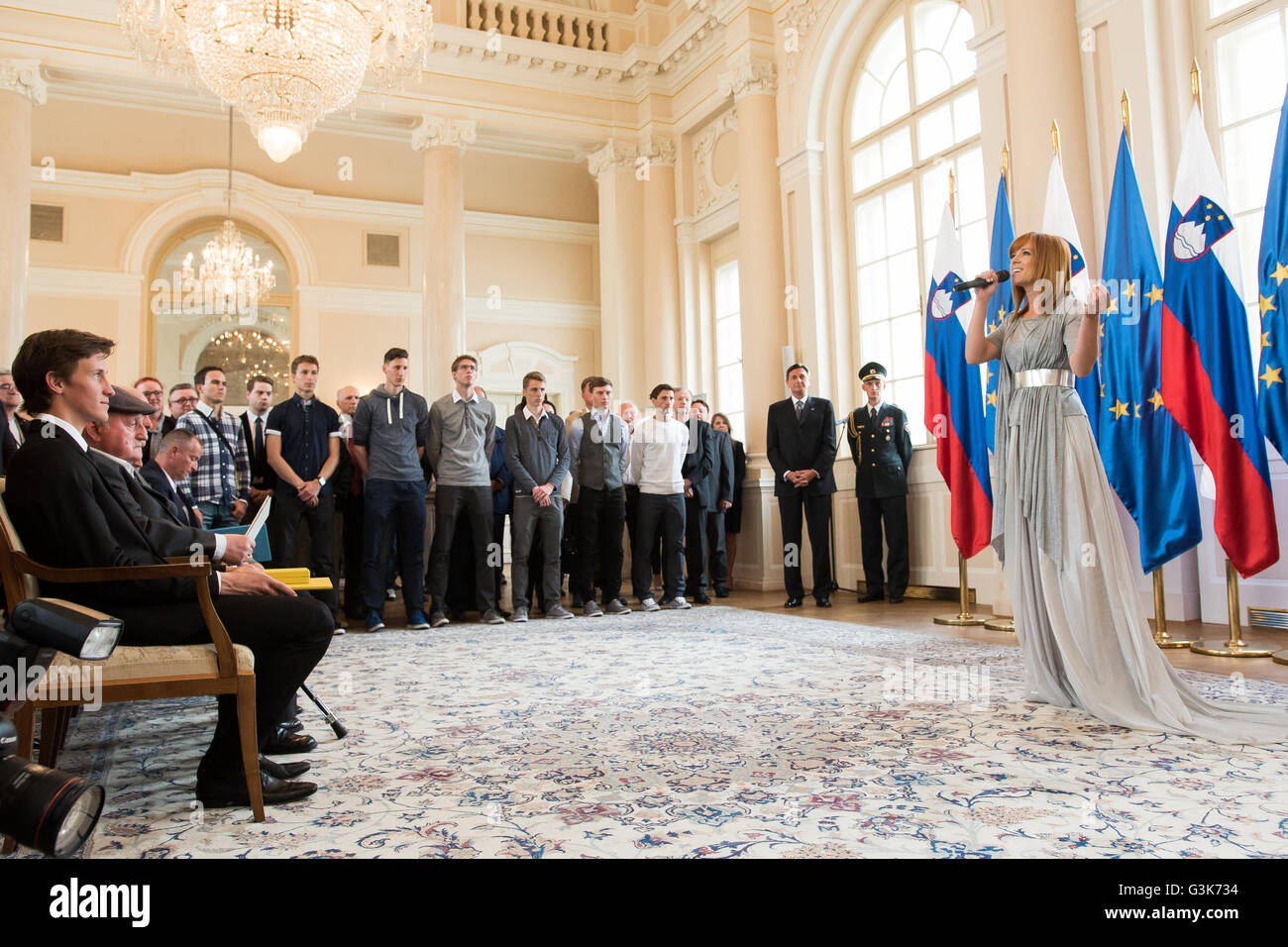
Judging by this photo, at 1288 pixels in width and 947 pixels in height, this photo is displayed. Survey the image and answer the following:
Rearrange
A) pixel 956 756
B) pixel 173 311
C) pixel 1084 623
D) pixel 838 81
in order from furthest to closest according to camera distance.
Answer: pixel 173 311 → pixel 838 81 → pixel 1084 623 → pixel 956 756

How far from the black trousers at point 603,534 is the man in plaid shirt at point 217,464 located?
212 cm

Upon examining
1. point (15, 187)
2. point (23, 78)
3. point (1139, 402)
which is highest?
point (23, 78)

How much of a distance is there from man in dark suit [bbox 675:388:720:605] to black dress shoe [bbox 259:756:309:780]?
15.2 feet

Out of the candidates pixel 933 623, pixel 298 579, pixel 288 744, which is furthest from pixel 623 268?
pixel 288 744

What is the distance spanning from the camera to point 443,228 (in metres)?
8.78

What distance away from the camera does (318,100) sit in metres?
5.69

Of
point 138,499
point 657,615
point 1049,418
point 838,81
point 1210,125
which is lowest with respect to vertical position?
point 657,615

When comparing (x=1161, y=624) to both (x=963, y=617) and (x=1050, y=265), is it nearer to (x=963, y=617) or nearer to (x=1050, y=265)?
(x=963, y=617)

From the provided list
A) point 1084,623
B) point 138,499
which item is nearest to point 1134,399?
point 1084,623

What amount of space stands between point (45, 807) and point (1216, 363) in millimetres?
4240

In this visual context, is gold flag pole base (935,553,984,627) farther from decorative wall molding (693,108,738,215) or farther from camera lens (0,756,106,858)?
decorative wall molding (693,108,738,215)

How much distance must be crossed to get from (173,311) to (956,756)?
10332 mm

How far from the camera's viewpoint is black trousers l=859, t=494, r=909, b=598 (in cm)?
624
